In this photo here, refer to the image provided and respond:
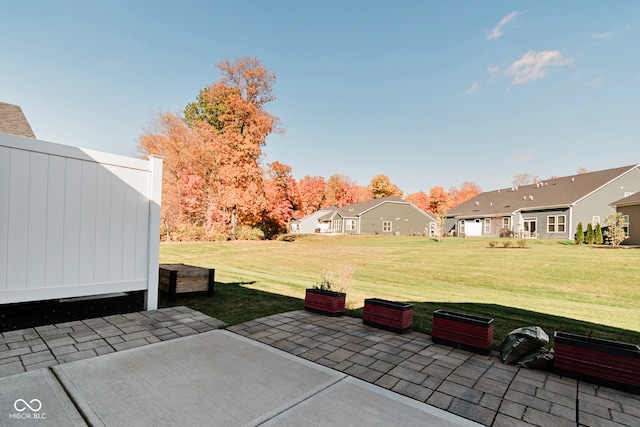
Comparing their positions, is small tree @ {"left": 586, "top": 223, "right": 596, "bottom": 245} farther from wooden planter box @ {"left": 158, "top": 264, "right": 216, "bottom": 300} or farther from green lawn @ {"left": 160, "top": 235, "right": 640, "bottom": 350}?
wooden planter box @ {"left": 158, "top": 264, "right": 216, "bottom": 300}

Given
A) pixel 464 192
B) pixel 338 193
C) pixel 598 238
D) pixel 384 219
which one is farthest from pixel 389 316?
pixel 464 192

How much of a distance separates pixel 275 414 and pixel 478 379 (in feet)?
7.08

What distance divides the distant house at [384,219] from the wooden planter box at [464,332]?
35698 millimetres

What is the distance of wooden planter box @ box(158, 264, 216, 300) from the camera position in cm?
632

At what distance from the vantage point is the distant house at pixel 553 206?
24.5 meters

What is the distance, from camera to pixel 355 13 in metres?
16.5

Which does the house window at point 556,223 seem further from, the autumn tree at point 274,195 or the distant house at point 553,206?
the autumn tree at point 274,195

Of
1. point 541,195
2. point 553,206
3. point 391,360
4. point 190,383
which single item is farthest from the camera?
point 541,195

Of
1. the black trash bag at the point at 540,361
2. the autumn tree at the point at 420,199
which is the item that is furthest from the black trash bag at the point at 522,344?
the autumn tree at the point at 420,199

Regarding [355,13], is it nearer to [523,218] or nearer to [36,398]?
[36,398]

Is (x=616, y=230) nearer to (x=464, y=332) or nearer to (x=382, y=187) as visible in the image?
(x=464, y=332)

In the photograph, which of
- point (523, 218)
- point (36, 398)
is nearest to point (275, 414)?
point (36, 398)

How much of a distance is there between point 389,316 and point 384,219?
36.7m

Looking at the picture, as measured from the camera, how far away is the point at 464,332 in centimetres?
404
